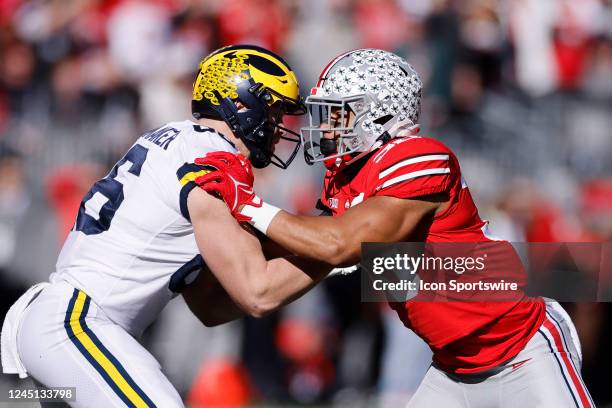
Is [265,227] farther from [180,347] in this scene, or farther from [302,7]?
[302,7]

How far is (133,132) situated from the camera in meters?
7.77

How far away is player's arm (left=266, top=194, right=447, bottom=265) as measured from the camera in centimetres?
363

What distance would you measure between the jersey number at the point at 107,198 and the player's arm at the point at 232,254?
365 mm

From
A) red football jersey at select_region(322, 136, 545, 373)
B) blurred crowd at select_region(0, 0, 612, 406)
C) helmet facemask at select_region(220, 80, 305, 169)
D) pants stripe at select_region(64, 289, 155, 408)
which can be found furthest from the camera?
blurred crowd at select_region(0, 0, 612, 406)

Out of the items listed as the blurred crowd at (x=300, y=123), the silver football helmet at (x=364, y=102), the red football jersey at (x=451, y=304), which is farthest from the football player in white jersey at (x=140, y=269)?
the blurred crowd at (x=300, y=123)

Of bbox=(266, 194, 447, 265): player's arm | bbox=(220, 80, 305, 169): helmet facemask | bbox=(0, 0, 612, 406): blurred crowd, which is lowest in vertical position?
bbox=(0, 0, 612, 406): blurred crowd

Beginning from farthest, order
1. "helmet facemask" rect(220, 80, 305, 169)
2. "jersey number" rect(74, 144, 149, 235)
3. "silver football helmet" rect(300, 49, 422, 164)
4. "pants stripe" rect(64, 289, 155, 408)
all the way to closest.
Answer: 1. "helmet facemask" rect(220, 80, 305, 169)
2. "silver football helmet" rect(300, 49, 422, 164)
3. "jersey number" rect(74, 144, 149, 235)
4. "pants stripe" rect(64, 289, 155, 408)

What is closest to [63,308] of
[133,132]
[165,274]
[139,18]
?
[165,274]

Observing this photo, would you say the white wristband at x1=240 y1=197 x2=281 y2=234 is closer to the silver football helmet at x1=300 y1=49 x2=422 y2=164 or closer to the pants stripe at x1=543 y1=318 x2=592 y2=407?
the silver football helmet at x1=300 y1=49 x2=422 y2=164

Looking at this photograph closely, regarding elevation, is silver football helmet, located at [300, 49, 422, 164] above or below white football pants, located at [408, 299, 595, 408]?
above

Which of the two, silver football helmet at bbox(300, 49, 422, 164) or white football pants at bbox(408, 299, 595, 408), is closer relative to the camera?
white football pants at bbox(408, 299, 595, 408)

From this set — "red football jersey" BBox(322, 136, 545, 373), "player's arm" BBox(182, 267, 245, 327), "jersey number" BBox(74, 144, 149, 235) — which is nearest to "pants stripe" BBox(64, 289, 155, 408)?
"jersey number" BBox(74, 144, 149, 235)

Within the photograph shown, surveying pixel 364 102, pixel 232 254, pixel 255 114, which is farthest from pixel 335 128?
pixel 232 254

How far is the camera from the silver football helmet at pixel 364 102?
13.2 feet
